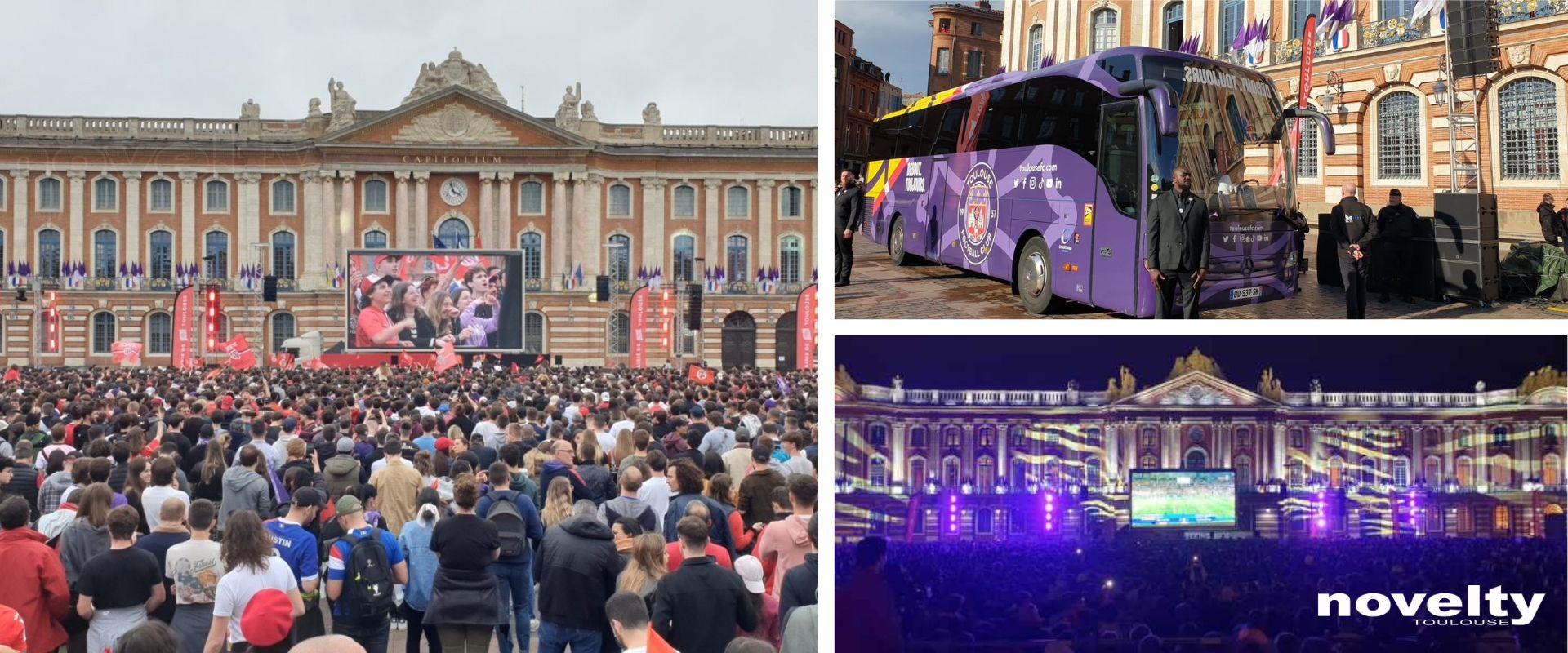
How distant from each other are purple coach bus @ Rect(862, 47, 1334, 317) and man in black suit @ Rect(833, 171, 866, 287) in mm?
156

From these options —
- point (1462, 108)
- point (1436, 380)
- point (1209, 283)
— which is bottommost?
point (1436, 380)

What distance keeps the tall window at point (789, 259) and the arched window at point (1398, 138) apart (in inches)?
2021

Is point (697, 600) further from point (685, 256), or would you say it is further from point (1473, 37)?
point (685, 256)

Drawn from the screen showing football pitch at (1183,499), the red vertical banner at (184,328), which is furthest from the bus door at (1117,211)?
the red vertical banner at (184,328)

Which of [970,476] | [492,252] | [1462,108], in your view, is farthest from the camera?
[492,252]

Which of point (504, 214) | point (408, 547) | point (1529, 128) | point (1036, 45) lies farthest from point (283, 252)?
point (1529, 128)

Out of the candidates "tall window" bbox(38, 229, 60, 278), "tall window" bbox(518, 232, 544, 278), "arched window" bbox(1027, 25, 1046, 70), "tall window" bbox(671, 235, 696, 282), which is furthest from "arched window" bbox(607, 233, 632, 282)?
"arched window" bbox(1027, 25, 1046, 70)

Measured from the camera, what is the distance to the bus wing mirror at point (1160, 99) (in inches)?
174

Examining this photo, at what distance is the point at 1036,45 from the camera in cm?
472

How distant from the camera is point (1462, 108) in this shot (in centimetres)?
459

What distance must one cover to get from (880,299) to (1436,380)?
169 centimetres

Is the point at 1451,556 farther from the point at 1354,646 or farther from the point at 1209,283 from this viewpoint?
the point at 1209,283

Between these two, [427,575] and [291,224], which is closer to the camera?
[427,575]

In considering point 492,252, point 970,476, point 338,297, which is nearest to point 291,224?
point 338,297
